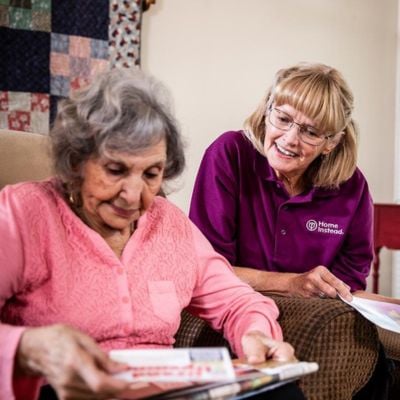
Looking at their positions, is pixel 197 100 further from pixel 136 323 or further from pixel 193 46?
pixel 136 323

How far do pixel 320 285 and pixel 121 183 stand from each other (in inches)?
25.3

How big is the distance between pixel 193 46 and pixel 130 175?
173 centimetres

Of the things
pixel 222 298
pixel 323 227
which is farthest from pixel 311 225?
pixel 222 298

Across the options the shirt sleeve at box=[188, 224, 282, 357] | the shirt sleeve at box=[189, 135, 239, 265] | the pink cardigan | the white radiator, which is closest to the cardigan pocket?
the pink cardigan

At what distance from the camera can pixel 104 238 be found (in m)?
1.09

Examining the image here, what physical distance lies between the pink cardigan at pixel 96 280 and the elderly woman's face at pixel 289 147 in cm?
50

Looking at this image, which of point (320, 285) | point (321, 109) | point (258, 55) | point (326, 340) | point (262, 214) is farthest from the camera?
point (258, 55)

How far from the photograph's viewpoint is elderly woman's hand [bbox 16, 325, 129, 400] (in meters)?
0.72

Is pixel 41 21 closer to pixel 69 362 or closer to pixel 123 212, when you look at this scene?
pixel 123 212

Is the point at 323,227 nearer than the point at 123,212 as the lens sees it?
No

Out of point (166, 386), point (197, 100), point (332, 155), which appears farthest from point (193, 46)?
point (166, 386)

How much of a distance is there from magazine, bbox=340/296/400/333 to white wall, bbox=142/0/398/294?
1.38 metres

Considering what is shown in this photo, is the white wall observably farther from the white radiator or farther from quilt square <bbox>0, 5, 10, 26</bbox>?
quilt square <bbox>0, 5, 10, 26</bbox>

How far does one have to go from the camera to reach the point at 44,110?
2158 mm
